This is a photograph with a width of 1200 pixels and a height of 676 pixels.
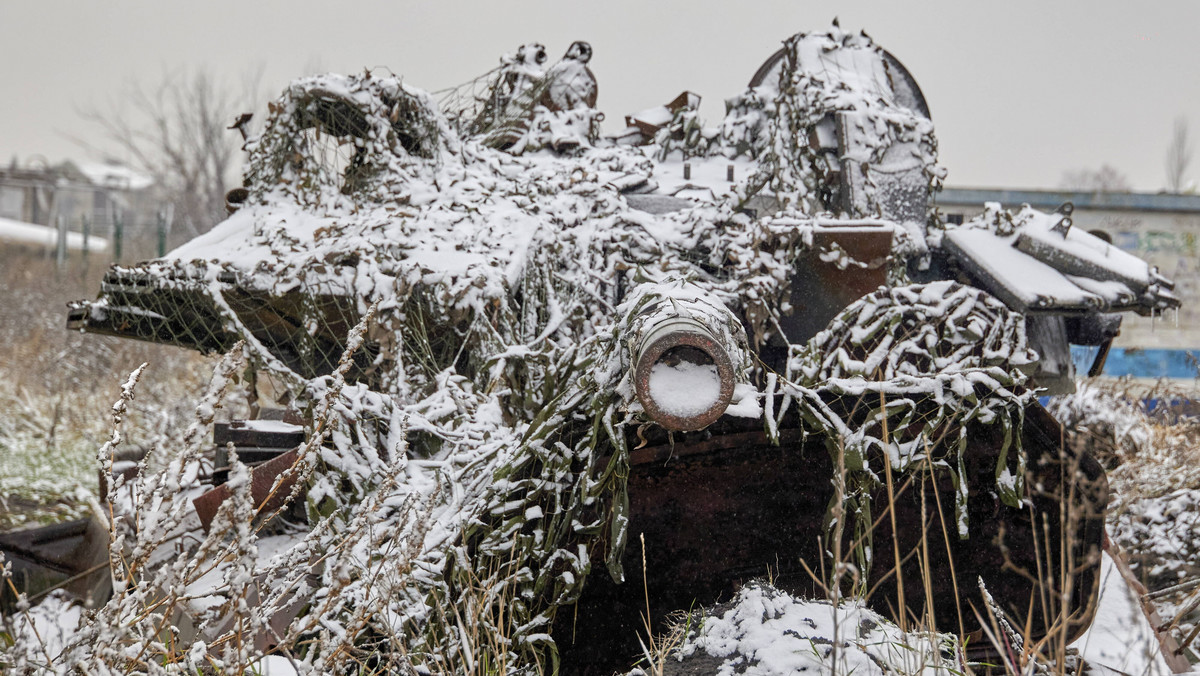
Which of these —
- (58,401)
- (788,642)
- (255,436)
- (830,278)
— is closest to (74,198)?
(58,401)

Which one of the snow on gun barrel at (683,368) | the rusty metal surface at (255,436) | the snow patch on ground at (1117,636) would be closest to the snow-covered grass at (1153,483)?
the snow patch on ground at (1117,636)

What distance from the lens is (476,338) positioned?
4930mm

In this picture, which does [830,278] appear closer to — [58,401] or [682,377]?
[682,377]

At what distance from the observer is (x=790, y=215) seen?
18.1ft

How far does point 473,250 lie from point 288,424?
204 centimetres

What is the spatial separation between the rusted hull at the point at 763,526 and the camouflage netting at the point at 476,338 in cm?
15

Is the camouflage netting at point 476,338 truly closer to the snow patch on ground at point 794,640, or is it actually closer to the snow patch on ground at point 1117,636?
the snow patch on ground at point 794,640

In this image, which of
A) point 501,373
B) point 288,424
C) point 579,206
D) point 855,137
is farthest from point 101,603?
point 855,137

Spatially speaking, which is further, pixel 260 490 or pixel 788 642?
pixel 260 490

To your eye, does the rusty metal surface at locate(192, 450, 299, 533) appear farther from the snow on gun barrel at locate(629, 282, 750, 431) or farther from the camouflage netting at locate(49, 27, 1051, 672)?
the snow on gun barrel at locate(629, 282, 750, 431)

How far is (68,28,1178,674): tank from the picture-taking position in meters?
3.01

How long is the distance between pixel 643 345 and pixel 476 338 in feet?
8.25

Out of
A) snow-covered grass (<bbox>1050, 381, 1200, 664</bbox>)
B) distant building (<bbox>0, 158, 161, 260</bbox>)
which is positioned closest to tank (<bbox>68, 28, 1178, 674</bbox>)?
snow-covered grass (<bbox>1050, 381, 1200, 664</bbox>)

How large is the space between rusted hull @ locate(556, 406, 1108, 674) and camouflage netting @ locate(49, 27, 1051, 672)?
5.8 inches
